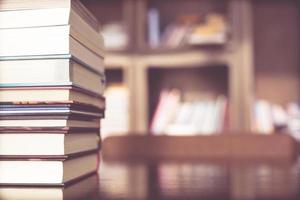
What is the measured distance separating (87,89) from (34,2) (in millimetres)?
114

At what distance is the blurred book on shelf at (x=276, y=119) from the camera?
8.94ft

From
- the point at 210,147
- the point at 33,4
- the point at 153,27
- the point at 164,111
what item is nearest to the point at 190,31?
the point at 153,27

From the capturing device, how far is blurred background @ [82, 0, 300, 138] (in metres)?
2.68

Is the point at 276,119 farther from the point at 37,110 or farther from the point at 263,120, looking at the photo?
the point at 37,110

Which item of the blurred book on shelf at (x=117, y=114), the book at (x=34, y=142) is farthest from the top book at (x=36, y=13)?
the blurred book on shelf at (x=117, y=114)

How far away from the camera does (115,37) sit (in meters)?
2.90

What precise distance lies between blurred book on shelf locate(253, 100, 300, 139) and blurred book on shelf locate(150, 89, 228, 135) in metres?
0.18

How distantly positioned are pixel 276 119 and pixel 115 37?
1030mm

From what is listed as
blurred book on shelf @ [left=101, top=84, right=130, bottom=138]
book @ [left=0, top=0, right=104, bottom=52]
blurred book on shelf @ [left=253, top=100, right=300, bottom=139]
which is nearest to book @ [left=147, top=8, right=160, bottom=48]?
blurred book on shelf @ [left=101, top=84, right=130, bottom=138]

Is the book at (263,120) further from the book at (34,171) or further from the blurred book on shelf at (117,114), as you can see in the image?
the book at (34,171)

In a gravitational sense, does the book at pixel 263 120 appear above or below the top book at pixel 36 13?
below

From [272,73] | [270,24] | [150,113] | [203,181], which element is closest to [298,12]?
[270,24]

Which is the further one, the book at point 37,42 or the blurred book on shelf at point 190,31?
the blurred book on shelf at point 190,31

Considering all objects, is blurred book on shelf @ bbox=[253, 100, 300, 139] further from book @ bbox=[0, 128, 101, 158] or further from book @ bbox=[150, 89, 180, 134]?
book @ bbox=[0, 128, 101, 158]
